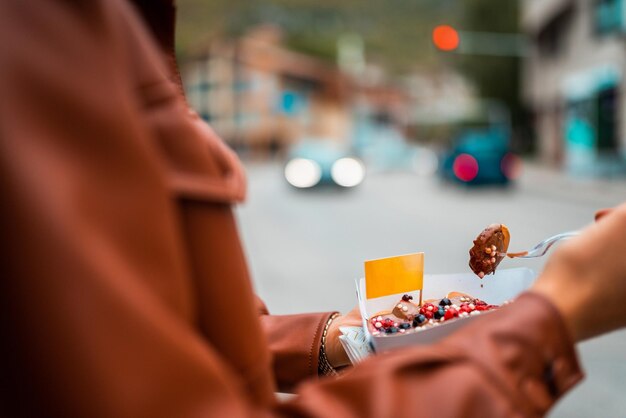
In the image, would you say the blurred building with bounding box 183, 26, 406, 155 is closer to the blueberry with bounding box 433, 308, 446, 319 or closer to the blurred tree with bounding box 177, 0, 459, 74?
the blurred tree with bounding box 177, 0, 459, 74

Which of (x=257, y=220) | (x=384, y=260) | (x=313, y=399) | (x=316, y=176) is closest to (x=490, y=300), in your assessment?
(x=384, y=260)

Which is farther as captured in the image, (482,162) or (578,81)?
(578,81)

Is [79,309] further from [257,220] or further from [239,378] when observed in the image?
[257,220]

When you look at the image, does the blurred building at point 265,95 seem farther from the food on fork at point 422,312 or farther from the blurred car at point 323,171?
the food on fork at point 422,312

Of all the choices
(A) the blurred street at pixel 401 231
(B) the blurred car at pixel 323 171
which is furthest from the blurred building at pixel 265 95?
(A) the blurred street at pixel 401 231

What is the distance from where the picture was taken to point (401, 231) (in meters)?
11.1

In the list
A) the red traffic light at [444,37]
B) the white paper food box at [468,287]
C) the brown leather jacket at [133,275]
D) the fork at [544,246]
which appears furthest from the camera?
the red traffic light at [444,37]

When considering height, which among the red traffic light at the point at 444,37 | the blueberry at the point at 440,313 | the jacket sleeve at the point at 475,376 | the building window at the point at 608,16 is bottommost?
the blueberry at the point at 440,313

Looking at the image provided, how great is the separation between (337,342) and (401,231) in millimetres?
9960

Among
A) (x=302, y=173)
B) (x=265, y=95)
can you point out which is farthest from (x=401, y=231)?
(x=265, y=95)

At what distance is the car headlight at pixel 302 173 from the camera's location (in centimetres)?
2091

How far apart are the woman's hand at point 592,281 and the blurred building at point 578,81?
70.3 feet

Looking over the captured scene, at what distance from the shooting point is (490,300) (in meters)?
1.24

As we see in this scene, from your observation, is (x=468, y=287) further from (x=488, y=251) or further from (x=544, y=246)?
(x=544, y=246)
